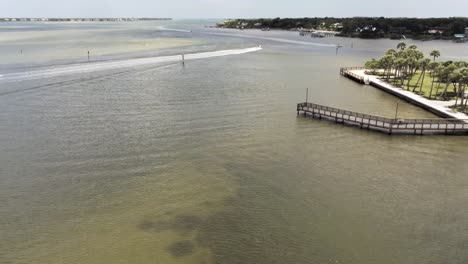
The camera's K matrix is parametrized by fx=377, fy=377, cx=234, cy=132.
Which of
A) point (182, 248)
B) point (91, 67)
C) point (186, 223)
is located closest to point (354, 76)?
point (91, 67)

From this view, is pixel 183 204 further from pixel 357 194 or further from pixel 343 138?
pixel 343 138

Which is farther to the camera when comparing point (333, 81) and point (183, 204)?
point (333, 81)

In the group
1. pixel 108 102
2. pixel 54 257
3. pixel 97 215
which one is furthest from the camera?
pixel 108 102

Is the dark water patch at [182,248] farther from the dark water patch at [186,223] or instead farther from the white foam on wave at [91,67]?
the white foam on wave at [91,67]

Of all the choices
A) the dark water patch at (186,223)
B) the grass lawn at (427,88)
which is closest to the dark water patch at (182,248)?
the dark water patch at (186,223)

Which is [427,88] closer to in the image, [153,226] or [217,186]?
[217,186]

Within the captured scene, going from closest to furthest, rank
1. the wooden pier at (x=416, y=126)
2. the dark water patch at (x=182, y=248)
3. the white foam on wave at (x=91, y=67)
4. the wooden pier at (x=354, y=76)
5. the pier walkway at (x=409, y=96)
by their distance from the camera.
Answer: the dark water patch at (x=182, y=248) < the wooden pier at (x=416, y=126) < the pier walkway at (x=409, y=96) < the white foam on wave at (x=91, y=67) < the wooden pier at (x=354, y=76)

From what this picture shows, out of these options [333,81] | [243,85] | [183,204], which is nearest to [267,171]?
[183,204]
